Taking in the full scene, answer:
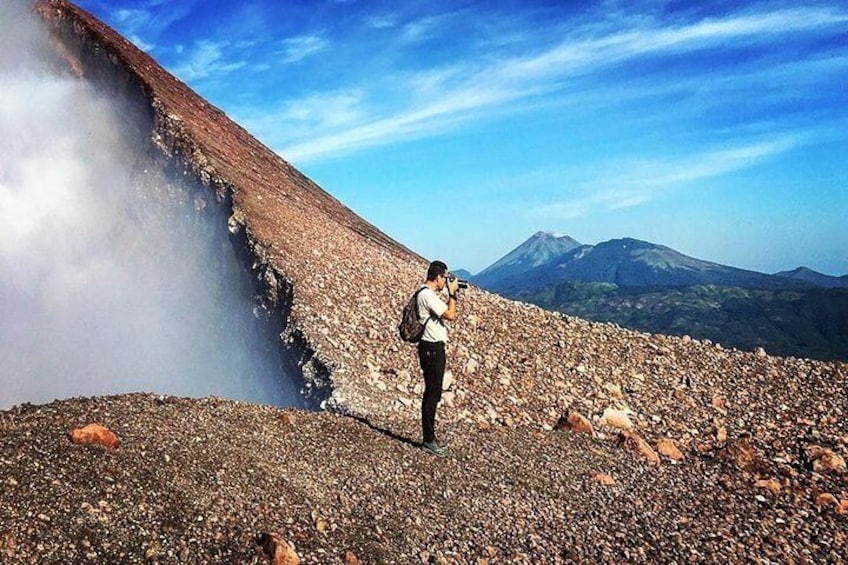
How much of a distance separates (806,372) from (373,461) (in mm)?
16921

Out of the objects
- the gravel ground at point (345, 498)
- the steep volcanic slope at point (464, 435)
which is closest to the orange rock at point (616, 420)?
the steep volcanic slope at point (464, 435)

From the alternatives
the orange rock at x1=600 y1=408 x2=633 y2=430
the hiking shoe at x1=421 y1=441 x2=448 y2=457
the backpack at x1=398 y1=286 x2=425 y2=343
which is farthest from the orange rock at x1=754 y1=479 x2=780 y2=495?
the backpack at x1=398 y1=286 x2=425 y2=343

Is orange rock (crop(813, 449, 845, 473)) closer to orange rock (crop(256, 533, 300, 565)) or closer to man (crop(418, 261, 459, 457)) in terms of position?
man (crop(418, 261, 459, 457))

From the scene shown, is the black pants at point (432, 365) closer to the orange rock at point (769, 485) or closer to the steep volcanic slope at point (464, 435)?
the steep volcanic slope at point (464, 435)

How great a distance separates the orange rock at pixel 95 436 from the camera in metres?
8.53

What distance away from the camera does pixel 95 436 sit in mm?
8625

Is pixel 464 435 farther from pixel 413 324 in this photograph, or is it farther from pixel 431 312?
pixel 431 312

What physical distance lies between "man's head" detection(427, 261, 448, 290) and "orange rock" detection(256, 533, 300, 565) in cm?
498

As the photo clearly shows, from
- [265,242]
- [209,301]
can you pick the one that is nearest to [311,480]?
[265,242]

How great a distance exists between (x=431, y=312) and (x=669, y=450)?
304 inches

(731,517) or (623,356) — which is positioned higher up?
(623,356)

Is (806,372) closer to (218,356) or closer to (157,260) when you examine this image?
(218,356)

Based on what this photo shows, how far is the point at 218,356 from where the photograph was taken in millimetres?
26391

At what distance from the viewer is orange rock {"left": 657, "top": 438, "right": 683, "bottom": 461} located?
14.4m
